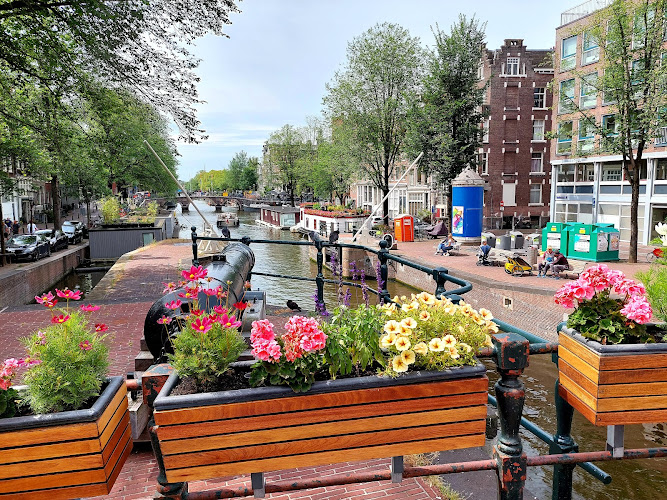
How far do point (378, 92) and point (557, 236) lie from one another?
1774 cm

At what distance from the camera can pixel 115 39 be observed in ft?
35.8

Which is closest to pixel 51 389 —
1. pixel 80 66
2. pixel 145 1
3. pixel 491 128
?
pixel 145 1

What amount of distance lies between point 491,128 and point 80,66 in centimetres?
3146

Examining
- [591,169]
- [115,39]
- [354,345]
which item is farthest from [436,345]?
[591,169]

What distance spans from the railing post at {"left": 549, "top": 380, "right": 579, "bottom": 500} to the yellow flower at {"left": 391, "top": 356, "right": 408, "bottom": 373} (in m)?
0.86

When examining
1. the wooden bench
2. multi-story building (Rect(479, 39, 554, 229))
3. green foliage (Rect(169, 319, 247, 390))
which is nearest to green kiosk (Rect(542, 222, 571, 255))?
the wooden bench

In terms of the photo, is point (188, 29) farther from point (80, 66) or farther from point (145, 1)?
point (80, 66)


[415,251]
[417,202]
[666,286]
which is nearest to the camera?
[666,286]

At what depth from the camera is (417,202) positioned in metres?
42.4

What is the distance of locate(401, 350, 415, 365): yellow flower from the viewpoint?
1.92 metres

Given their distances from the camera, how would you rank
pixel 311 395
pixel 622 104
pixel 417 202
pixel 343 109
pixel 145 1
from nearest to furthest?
pixel 311 395, pixel 145 1, pixel 622 104, pixel 343 109, pixel 417 202

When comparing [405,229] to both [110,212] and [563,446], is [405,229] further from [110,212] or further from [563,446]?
[563,446]

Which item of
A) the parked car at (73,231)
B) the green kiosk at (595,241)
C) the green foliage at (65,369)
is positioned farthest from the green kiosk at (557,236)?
the parked car at (73,231)

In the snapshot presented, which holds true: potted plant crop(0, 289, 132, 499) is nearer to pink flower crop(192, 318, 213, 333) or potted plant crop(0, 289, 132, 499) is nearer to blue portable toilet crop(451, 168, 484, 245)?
pink flower crop(192, 318, 213, 333)
